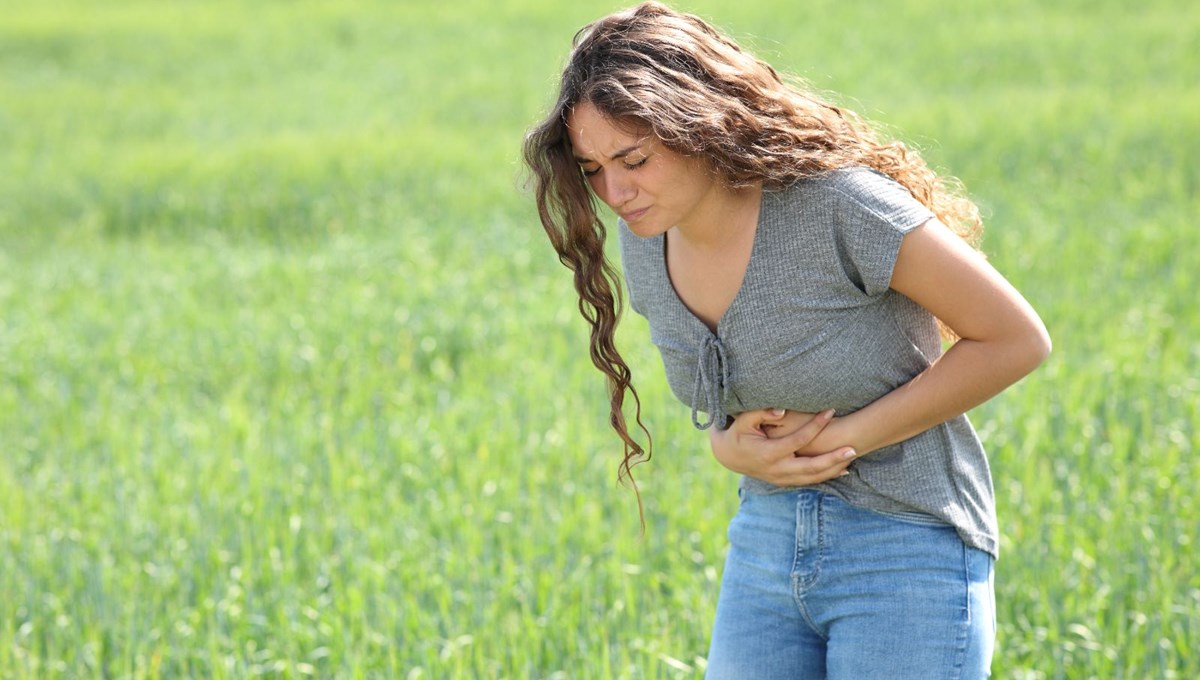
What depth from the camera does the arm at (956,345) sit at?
6.02 feet

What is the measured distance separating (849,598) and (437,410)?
3.40 metres

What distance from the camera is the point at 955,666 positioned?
1906mm

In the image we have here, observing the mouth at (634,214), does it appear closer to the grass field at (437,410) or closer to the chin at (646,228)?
the chin at (646,228)

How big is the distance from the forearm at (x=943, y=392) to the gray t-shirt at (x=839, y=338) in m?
0.06

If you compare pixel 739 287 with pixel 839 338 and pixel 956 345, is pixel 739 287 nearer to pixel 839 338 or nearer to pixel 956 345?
pixel 839 338

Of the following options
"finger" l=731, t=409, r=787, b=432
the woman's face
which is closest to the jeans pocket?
"finger" l=731, t=409, r=787, b=432

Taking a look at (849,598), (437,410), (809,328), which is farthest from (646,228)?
(437,410)

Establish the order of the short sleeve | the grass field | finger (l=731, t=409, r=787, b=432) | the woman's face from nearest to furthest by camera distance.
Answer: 1. the short sleeve
2. the woman's face
3. finger (l=731, t=409, r=787, b=432)
4. the grass field

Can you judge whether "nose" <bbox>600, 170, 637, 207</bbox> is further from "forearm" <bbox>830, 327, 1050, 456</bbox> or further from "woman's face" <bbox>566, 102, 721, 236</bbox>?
"forearm" <bbox>830, 327, 1050, 456</bbox>

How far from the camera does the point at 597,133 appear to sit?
194 centimetres

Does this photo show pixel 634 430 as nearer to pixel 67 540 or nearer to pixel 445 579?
pixel 445 579

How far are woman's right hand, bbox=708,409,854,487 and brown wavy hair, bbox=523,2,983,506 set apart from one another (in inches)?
9.1

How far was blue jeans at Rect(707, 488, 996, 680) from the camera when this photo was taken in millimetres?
1904

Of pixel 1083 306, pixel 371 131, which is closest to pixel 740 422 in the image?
pixel 1083 306
